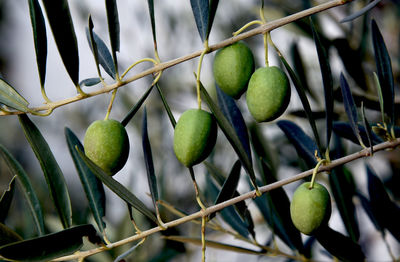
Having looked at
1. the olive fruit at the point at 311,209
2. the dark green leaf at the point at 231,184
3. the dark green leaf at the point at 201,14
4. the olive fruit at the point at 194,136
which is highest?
the dark green leaf at the point at 201,14

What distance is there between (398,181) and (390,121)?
0.69 m

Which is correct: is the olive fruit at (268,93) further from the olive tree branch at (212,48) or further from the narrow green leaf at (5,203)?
the narrow green leaf at (5,203)

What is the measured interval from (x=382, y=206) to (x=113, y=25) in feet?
2.38

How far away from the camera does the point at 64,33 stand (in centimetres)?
71

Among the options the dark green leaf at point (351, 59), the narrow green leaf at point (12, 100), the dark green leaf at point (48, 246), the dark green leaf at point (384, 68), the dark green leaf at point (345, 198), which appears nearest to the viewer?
the dark green leaf at point (48, 246)

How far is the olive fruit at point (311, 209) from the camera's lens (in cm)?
69

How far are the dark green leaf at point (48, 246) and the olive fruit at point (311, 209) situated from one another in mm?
352

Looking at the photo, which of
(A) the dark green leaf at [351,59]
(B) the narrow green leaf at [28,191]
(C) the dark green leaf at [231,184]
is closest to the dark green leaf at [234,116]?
(C) the dark green leaf at [231,184]

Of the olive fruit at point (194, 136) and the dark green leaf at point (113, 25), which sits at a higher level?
the dark green leaf at point (113, 25)

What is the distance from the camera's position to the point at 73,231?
2.34ft

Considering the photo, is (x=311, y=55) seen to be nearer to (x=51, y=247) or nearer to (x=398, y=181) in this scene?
A: (x=398, y=181)

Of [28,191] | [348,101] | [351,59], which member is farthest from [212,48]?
[351,59]

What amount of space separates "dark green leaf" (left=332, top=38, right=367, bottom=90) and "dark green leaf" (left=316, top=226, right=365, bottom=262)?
0.60 meters

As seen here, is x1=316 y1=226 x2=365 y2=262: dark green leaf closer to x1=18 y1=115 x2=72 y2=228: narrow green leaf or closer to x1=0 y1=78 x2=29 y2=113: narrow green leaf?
x1=18 y1=115 x2=72 y2=228: narrow green leaf
